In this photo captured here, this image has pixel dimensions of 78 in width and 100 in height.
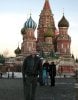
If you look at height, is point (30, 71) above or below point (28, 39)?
below

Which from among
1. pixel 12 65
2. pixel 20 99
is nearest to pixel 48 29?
pixel 12 65

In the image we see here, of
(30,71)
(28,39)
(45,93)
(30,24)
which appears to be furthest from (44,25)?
(30,71)

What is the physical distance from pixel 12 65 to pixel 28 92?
9795 centimetres

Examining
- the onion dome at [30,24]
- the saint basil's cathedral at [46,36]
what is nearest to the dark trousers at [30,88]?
the saint basil's cathedral at [46,36]

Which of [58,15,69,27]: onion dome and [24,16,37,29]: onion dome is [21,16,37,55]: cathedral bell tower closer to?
[24,16,37,29]: onion dome

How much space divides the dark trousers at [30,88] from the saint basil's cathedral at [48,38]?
8363 cm

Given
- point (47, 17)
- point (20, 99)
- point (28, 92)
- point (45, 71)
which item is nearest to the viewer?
point (28, 92)

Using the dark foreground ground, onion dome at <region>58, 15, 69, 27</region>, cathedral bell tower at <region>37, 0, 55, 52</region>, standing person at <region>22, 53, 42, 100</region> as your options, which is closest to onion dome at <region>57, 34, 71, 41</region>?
onion dome at <region>58, 15, 69, 27</region>

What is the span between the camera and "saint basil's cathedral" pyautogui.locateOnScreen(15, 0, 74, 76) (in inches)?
3868

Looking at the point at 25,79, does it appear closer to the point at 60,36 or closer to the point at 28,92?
the point at 28,92

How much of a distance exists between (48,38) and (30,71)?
3534 inches

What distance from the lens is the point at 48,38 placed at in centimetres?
10006

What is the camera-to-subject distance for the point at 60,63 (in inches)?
3868

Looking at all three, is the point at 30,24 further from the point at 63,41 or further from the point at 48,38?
the point at 63,41
